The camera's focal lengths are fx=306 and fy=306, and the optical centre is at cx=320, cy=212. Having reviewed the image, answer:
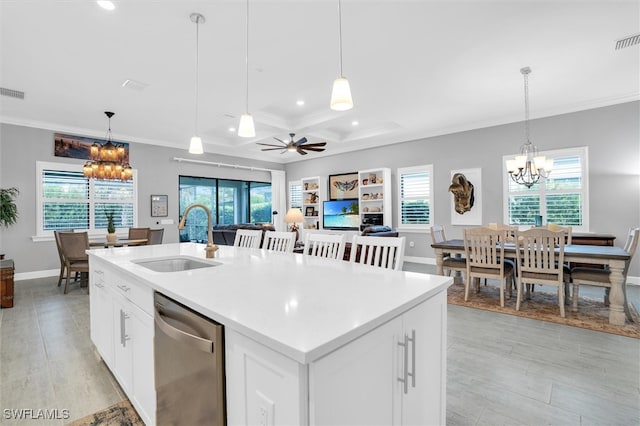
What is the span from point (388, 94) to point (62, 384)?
4.73 m

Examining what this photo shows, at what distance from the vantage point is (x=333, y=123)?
20.4 feet

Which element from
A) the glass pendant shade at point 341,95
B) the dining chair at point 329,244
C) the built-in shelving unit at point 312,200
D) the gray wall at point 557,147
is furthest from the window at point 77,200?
the glass pendant shade at point 341,95

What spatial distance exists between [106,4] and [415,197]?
6115mm

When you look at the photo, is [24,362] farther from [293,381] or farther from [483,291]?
[483,291]

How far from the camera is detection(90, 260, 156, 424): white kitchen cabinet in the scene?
1.52 meters

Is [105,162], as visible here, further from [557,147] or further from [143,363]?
[557,147]

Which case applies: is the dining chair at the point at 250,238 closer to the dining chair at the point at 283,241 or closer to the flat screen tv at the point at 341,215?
the dining chair at the point at 283,241

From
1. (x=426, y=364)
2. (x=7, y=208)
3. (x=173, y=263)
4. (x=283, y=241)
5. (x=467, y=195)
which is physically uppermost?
(x=467, y=195)

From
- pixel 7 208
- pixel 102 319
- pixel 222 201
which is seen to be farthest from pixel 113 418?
pixel 222 201

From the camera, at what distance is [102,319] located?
2.21 meters

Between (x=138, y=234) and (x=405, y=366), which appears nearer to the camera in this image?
(x=405, y=366)

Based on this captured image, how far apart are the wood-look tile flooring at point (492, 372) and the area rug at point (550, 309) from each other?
0.19 meters

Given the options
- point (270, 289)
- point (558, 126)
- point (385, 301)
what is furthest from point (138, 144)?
point (558, 126)

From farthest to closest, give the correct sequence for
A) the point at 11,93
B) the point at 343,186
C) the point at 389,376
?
the point at 343,186, the point at 11,93, the point at 389,376
